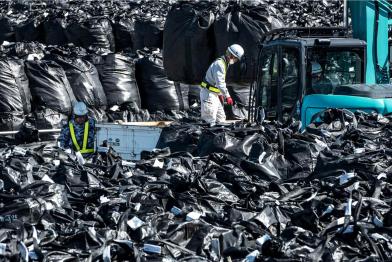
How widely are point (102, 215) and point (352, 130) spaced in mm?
2973

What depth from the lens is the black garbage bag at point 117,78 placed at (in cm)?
1358

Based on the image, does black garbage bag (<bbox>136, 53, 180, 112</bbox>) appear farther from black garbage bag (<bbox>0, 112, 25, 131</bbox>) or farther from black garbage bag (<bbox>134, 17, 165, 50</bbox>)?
black garbage bag (<bbox>134, 17, 165, 50</bbox>)

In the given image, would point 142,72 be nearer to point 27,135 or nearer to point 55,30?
point 27,135

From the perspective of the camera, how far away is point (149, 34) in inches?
678

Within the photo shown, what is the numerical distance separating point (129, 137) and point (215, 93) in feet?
5.15

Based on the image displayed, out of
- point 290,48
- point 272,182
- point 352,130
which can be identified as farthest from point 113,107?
point 272,182

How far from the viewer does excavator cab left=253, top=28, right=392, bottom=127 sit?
9.01m

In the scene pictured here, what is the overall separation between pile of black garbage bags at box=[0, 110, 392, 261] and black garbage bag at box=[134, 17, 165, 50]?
8563 mm

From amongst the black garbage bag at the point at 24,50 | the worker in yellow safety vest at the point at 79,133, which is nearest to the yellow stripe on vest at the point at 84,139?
the worker in yellow safety vest at the point at 79,133

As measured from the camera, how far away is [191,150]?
8508 mm

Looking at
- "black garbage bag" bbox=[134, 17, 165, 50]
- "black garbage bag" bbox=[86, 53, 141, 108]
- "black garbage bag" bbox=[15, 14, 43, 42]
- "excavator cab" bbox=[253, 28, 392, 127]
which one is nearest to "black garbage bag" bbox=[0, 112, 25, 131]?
"black garbage bag" bbox=[86, 53, 141, 108]

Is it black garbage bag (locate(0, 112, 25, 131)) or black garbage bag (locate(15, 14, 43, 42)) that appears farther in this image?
black garbage bag (locate(15, 14, 43, 42))

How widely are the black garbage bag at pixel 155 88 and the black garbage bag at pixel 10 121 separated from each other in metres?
2.25

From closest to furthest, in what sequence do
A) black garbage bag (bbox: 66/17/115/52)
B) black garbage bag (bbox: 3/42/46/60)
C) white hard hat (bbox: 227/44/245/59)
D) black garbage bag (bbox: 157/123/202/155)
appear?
1. black garbage bag (bbox: 157/123/202/155)
2. white hard hat (bbox: 227/44/245/59)
3. black garbage bag (bbox: 3/42/46/60)
4. black garbage bag (bbox: 66/17/115/52)
